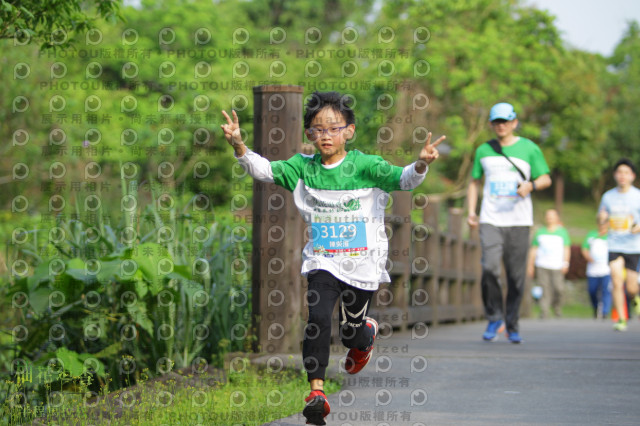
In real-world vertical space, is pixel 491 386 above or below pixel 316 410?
below

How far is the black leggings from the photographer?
4.52 metres

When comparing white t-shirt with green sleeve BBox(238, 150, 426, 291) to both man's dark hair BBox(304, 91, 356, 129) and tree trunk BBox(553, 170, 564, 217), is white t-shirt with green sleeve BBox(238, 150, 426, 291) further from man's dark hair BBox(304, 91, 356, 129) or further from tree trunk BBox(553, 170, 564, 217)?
tree trunk BBox(553, 170, 564, 217)

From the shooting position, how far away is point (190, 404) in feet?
16.5

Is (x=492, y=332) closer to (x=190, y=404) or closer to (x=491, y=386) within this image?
(x=491, y=386)

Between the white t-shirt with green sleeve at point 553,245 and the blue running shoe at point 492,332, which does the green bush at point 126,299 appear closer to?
the blue running shoe at point 492,332

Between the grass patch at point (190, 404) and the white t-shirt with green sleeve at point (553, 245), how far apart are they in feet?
36.9

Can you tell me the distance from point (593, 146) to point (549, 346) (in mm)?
39321

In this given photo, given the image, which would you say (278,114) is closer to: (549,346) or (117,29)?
(549,346)

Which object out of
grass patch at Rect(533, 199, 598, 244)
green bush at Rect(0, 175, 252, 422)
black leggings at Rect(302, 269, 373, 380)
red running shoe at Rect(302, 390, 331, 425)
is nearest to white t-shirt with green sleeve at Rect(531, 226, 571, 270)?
green bush at Rect(0, 175, 252, 422)

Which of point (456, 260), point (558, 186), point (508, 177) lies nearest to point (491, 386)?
point (508, 177)

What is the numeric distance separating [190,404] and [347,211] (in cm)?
130

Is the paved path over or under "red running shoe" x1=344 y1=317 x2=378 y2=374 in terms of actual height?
under

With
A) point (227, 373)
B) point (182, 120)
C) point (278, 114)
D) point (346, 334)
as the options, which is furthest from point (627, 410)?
point (182, 120)

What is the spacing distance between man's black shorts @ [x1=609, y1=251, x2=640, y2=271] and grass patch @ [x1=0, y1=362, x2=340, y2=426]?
5669mm
